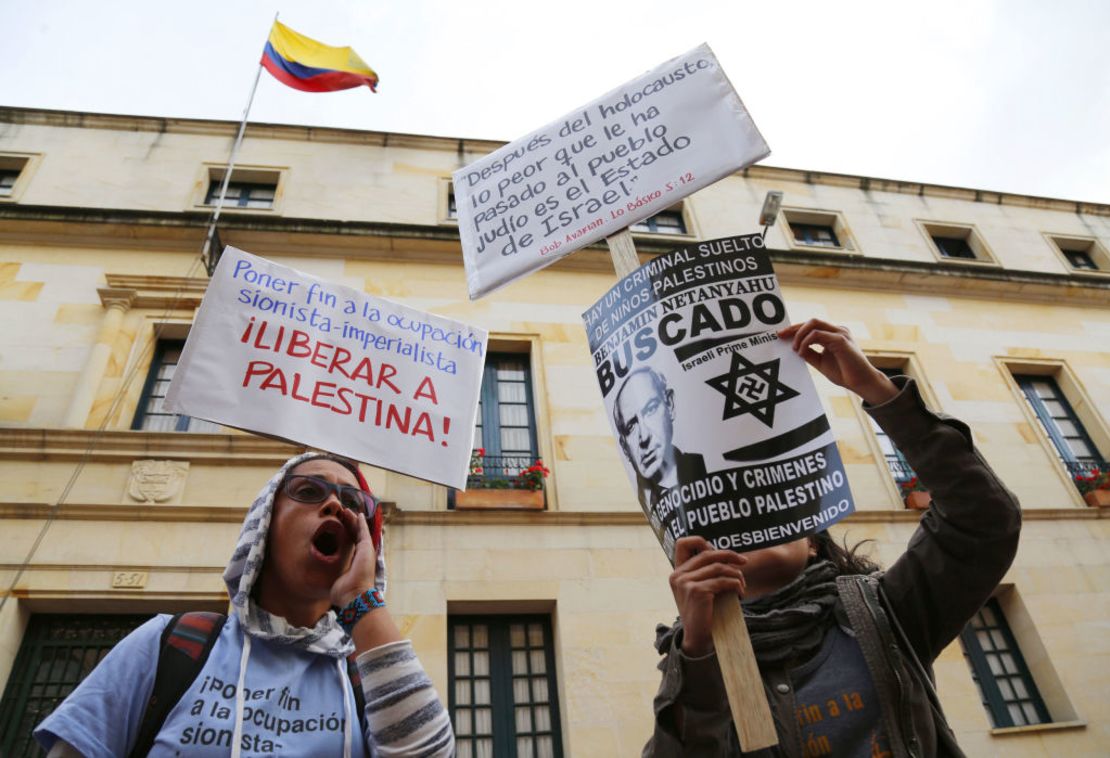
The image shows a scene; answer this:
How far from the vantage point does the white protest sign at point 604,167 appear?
3.85 metres

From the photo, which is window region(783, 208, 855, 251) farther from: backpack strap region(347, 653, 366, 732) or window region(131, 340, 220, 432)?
backpack strap region(347, 653, 366, 732)

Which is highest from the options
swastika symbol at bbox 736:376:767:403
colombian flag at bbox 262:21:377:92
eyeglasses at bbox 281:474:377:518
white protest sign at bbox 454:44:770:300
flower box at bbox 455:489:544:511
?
colombian flag at bbox 262:21:377:92

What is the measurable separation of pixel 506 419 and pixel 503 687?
12.4ft

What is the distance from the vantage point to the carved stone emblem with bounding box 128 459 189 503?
8.04m

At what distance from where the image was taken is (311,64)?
13.6 m

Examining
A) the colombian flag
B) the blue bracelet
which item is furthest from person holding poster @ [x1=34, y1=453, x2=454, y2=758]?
the colombian flag

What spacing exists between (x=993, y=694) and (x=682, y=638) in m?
8.80

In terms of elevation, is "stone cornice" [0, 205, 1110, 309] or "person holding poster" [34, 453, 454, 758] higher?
"stone cornice" [0, 205, 1110, 309]

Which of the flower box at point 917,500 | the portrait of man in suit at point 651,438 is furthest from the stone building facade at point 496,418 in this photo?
the portrait of man in suit at point 651,438

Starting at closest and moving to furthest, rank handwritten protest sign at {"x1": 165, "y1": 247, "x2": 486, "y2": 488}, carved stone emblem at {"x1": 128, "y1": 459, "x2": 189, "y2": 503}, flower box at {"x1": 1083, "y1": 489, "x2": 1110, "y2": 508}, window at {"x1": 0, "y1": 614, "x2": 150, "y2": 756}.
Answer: handwritten protest sign at {"x1": 165, "y1": 247, "x2": 486, "y2": 488} < window at {"x1": 0, "y1": 614, "x2": 150, "y2": 756} < carved stone emblem at {"x1": 128, "y1": 459, "x2": 189, "y2": 503} < flower box at {"x1": 1083, "y1": 489, "x2": 1110, "y2": 508}

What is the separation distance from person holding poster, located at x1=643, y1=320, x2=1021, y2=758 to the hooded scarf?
1.26 metres

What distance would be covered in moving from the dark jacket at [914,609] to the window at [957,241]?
1499cm

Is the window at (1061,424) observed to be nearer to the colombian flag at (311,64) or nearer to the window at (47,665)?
the colombian flag at (311,64)

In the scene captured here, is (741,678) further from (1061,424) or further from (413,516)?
(1061,424)
